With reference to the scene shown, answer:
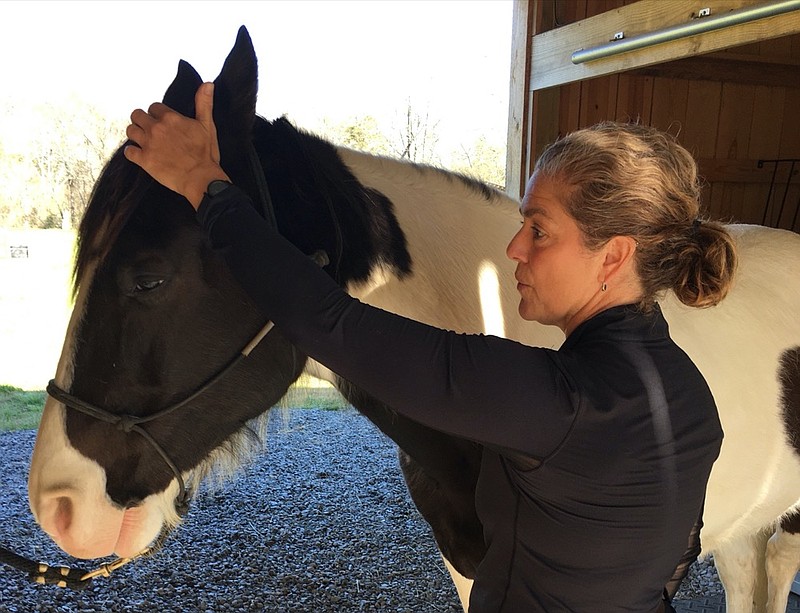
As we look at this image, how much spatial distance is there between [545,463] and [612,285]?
27 centimetres

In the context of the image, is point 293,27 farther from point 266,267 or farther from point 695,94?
point 266,267

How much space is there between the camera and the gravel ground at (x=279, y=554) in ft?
9.84

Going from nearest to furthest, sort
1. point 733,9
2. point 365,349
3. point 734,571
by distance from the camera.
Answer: point 365,349, point 733,9, point 734,571

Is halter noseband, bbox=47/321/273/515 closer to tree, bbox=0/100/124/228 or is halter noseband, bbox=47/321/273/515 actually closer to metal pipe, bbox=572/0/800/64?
metal pipe, bbox=572/0/800/64

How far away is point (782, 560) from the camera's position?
2.19 m

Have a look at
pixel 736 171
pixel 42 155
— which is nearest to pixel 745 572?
pixel 736 171

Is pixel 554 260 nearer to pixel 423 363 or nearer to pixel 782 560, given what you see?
pixel 423 363

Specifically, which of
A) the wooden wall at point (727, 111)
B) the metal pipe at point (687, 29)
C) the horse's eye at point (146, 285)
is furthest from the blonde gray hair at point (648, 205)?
the wooden wall at point (727, 111)

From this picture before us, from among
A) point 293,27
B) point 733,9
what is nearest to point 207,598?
point 733,9

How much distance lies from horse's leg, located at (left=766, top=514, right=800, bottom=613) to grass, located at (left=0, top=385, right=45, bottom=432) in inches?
200

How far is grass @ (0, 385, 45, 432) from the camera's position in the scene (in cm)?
499

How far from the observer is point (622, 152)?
815 millimetres

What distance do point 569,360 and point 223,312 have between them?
0.59m

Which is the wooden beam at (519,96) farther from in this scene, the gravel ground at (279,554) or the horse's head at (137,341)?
the horse's head at (137,341)
